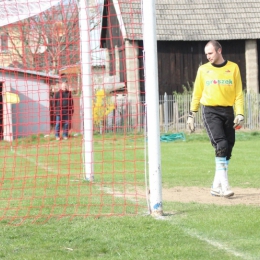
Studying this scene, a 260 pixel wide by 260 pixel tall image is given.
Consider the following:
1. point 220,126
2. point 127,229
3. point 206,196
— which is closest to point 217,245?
point 127,229

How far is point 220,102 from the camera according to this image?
9.02 metres

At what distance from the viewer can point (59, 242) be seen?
6320mm

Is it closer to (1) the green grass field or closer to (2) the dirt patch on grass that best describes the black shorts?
(2) the dirt patch on grass

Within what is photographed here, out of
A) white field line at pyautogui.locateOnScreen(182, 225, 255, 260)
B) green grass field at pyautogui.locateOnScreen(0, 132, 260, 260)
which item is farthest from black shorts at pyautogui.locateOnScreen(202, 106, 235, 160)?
white field line at pyautogui.locateOnScreen(182, 225, 255, 260)

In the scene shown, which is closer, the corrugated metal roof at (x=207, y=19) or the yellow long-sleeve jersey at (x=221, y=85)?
the yellow long-sleeve jersey at (x=221, y=85)

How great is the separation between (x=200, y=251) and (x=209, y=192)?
3845mm

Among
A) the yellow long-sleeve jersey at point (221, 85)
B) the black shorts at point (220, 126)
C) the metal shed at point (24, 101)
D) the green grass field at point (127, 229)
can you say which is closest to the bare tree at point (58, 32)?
the metal shed at point (24, 101)

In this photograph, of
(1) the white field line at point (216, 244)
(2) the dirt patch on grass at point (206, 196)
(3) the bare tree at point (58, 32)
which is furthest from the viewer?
(3) the bare tree at point (58, 32)

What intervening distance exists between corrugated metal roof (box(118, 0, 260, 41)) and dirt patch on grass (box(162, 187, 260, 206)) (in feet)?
76.9

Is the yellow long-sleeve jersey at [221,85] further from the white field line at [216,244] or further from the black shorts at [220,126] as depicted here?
the white field line at [216,244]

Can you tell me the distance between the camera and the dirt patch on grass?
338 inches

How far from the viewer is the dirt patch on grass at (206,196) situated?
859cm

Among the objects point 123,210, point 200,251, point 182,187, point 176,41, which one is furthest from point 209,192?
point 176,41

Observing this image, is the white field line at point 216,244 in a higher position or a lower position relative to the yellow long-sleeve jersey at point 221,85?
lower
